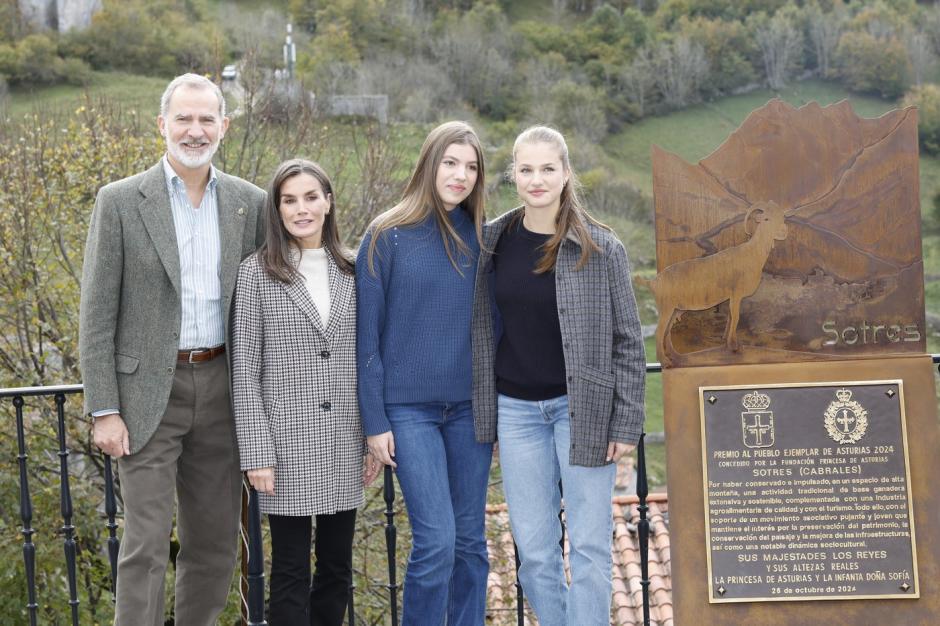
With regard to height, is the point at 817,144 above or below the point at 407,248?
above

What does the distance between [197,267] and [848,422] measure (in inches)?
89.0

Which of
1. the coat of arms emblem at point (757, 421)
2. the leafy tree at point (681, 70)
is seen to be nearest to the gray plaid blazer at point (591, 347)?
the coat of arms emblem at point (757, 421)

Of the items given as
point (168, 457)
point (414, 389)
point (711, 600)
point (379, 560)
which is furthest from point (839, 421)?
point (379, 560)

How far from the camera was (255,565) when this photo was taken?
348cm

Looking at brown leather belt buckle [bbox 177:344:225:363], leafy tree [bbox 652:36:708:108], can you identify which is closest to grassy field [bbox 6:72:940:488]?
leafy tree [bbox 652:36:708:108]

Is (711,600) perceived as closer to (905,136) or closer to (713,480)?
(713,480)

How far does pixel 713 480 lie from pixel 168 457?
1845 mm

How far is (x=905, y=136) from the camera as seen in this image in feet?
11.3

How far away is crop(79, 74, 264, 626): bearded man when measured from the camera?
3.37 m

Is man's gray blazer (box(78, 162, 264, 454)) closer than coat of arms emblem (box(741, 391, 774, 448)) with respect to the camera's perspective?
Yes

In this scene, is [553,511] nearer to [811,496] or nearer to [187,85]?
[811,496]

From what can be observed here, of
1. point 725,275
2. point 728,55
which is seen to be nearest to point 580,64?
point 728,55

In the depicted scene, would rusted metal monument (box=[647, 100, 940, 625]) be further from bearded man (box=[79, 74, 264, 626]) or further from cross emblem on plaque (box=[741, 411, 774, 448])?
bearded man (box=[79, 74, 264, 626])

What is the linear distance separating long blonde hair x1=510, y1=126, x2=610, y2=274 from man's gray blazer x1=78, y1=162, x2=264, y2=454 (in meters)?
1.05
